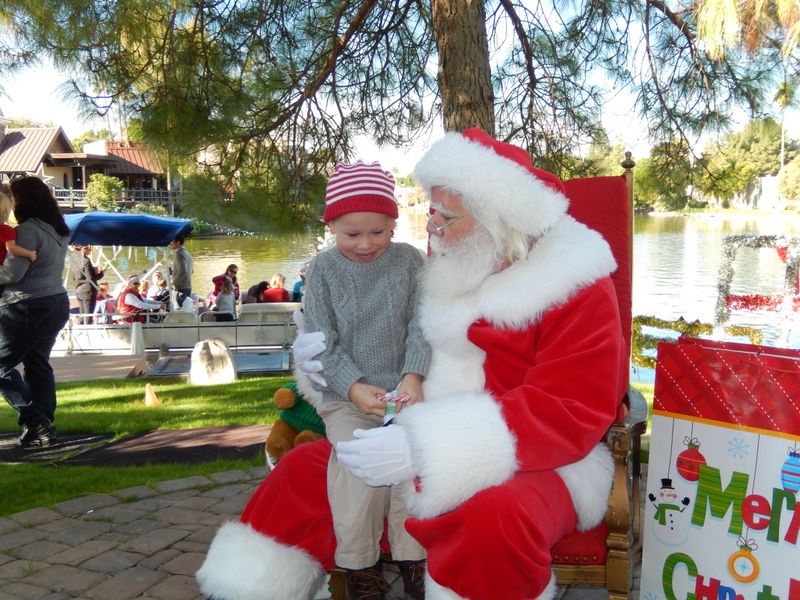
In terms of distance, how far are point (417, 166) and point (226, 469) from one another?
7.95 ft

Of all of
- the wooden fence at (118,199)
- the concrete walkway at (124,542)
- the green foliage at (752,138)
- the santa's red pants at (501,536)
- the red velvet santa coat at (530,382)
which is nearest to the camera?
the santa's red pants at (501,536)

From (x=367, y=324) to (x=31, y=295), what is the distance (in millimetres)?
2981

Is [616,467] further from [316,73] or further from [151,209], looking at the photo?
[151,209]

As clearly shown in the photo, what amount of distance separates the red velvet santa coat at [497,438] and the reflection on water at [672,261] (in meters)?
0.76

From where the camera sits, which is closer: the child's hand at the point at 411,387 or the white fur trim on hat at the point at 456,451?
the white fur trim on hat at the point at 456,451

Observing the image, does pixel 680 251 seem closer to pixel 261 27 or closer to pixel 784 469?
pixel 261 27

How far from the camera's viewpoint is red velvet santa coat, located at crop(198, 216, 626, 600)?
167 cm

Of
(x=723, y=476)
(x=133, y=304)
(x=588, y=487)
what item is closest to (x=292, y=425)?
(x=588, y=487)

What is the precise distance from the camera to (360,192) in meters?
2.16

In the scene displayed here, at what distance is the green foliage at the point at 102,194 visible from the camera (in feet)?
114

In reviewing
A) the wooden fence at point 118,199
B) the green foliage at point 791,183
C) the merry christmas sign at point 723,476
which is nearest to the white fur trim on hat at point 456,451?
the merry christmas sign at point 723,476

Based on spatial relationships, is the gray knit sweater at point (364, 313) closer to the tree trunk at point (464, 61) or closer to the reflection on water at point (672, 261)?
the reflection on water at point (672, 261)

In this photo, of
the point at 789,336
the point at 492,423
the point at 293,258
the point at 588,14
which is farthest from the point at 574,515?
the point at 293,258

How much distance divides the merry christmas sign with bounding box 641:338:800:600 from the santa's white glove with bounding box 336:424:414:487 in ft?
2.62
